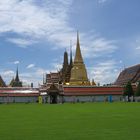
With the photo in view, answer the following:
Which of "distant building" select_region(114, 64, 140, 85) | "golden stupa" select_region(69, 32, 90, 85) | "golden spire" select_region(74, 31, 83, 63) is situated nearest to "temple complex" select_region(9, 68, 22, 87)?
"distant building" select_region(114, 64, 140, 85)

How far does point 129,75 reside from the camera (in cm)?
10788

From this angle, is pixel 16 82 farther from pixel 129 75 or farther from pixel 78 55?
pixel 129 75

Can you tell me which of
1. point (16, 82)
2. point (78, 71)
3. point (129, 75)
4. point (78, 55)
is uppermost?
point (78, 55)

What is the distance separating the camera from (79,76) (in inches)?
3866

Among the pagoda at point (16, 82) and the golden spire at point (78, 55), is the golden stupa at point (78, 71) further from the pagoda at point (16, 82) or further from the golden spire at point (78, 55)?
the pagoda at point (16, 82)

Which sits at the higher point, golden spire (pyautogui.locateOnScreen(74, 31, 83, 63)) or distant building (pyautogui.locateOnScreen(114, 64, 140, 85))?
golden spire (pyautogui.locateOnScreen(74, 31, 83, 63))

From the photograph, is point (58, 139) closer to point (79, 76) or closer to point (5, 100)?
point (5, 100)

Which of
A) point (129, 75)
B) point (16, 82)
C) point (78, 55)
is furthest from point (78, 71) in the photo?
point (16, 82)

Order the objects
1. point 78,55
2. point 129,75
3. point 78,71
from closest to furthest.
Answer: point 78,71, point 78,55, point 129,75

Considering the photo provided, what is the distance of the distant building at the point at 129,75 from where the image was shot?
102000mm

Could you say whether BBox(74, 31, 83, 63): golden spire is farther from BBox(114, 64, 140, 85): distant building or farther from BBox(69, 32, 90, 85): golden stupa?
BBox(114, 64, 140, 85): distant building

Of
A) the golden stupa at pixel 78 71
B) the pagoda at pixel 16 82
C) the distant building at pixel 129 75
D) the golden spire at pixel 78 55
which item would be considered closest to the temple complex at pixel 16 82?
the pagoda at pixel 16 82

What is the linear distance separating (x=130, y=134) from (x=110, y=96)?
7262 cm

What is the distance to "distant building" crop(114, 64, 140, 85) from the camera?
102000 mm
